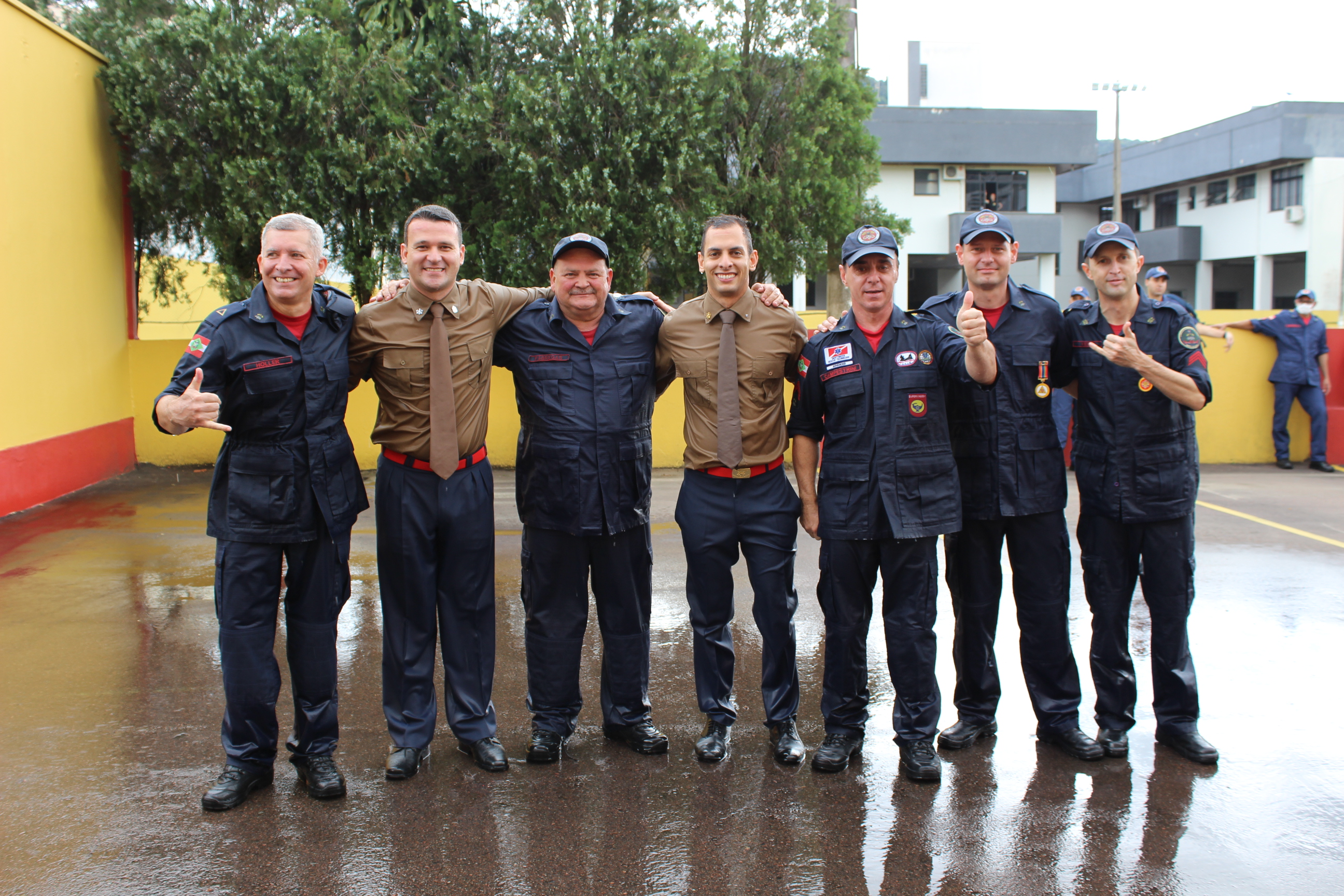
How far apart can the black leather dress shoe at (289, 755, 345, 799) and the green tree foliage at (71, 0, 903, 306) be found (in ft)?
26.8

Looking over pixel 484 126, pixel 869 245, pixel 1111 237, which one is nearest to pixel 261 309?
pixel 869 245

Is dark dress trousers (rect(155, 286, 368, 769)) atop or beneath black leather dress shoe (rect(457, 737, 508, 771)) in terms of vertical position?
atop

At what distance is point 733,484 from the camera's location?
380cm

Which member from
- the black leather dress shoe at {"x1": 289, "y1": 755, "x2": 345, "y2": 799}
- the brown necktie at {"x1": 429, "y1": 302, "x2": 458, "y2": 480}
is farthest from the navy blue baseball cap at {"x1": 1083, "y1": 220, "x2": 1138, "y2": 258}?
the black leather dress shoe at {"x1": 289, "y1": 755, "x2": 345, "y2": 799}

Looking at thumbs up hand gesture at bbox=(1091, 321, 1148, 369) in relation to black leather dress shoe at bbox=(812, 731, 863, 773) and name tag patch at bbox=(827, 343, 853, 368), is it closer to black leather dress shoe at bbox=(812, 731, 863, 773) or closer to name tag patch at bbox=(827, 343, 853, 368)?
name tag patch at bbox=(827, 343, 853, 368)

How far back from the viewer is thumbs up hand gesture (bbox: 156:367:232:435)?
3.16 meters

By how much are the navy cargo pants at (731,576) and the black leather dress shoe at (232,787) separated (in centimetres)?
165

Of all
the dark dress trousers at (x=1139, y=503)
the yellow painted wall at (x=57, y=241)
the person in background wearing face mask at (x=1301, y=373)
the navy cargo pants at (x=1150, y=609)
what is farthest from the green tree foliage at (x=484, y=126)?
the navy cargo pants at (x=1150, y=609)

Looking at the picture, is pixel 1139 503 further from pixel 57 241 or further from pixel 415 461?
pixel 57 241

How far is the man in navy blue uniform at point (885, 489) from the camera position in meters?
3.60

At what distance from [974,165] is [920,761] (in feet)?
97.2

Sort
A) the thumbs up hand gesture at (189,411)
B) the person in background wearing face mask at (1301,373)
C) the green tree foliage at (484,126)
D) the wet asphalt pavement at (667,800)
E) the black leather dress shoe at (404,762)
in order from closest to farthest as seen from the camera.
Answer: the wet asphalt pavement at (667,800), the thumbs up hand gesture at (189,411), the black leather dress shoe at (404,762), the green tree foliage at (484,126), the person in background wearing face mask at (1301,373)

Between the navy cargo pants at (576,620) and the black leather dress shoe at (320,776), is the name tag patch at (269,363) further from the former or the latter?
the black leather dress shoe at (320,776)

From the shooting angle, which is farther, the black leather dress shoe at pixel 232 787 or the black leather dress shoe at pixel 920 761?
the black leather dress shoe at pixel 920 761
